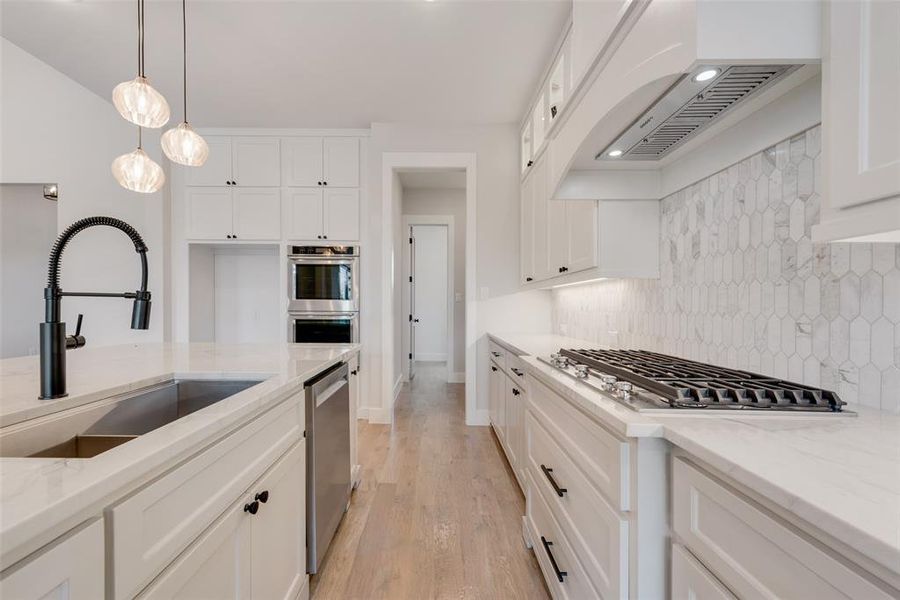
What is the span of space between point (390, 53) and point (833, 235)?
104 inches

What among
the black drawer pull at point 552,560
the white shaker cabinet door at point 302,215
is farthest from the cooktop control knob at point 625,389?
the white shaker cabinet door at point 302,215

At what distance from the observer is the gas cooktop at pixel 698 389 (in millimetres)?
871

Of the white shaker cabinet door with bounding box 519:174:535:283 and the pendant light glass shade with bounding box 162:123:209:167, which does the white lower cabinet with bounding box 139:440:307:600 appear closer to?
the pendant light glass shade with bounding box 162:123:209:167

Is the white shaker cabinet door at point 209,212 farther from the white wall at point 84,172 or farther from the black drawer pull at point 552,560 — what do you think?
the black drawer pull at point 552,560

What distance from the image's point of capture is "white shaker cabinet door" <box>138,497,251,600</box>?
2.24 ft

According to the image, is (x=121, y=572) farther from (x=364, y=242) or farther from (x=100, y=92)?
(x=100, y=92)

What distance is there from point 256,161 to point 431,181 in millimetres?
2154

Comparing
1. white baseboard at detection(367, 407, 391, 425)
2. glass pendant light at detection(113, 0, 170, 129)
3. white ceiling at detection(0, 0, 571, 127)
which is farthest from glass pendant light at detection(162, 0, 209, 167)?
white baseboard at detection(367, 407, 391, 425)

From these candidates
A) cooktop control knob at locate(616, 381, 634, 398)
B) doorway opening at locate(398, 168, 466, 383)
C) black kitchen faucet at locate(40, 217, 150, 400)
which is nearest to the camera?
black kitchen faucet at locate(40, 217, 150, 400)

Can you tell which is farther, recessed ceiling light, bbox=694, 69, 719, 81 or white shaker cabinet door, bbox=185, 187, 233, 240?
white shaker cabinet door, bbox=185, 187, 233, 240

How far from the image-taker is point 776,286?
1156mm

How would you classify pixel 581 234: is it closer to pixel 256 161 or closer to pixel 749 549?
pixel 749 549

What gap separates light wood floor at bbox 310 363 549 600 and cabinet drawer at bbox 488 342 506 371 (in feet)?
2.21

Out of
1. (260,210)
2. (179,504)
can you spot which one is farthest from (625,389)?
(260,210)
